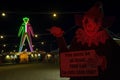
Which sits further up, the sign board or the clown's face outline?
the clown's face outline

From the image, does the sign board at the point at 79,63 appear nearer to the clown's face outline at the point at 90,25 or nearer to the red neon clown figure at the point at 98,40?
the red neon clown figure at the point at 98,40

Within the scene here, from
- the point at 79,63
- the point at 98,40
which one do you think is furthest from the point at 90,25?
the point at 79,63

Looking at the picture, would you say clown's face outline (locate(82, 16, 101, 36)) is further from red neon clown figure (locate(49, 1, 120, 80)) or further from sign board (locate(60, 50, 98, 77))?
sign board (locate(60, 50, 98, 77))

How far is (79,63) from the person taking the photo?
11.5 meters

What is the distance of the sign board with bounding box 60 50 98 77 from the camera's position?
1101 centimetres

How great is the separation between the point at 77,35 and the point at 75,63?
969 millimetres

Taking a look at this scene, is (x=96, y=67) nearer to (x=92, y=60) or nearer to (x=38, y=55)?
(x=92, y=60)

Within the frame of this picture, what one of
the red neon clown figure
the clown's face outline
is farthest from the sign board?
the clown's face outline

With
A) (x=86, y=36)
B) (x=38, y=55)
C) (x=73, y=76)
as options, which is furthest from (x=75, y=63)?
(x=38, y=55)

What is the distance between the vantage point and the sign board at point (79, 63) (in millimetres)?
11008

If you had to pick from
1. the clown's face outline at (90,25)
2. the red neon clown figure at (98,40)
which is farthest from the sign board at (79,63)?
the clown's face outline at (90,25)

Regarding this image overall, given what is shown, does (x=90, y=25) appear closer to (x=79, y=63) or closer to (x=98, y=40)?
(x=98, y=40)

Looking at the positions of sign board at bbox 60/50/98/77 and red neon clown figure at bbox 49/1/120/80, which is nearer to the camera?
red neon clown figure at bbox 49/1/120/80

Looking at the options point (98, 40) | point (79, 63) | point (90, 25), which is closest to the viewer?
point (98, 40)
